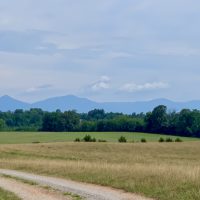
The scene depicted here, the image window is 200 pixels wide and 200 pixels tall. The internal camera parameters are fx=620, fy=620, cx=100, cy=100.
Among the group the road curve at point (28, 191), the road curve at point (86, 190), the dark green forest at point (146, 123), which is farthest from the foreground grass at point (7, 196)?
the dark green forest at point (146, 123)

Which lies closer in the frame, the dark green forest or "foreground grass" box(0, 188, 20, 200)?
"foreground grass" box(0, 188, 20, 200)

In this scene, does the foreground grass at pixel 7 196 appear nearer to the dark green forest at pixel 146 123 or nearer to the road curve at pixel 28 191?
the road curve at pixel 28 191

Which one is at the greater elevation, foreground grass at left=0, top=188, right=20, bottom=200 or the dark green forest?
the dark green forest

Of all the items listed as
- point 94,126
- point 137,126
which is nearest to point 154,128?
point 137,126

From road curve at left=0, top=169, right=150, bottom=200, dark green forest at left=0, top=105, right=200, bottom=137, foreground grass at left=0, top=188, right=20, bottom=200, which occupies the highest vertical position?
dark green forest at left=0, top=105, right=200, bottom=137

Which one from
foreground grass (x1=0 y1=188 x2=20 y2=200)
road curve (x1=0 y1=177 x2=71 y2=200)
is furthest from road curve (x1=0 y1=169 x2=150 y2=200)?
foreground grass (x1=0 y1=188 x2=20 y2=200)

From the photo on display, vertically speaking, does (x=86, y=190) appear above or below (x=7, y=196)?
above

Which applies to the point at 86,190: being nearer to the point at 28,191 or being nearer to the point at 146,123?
the point at 28,191

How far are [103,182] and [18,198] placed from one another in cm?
579

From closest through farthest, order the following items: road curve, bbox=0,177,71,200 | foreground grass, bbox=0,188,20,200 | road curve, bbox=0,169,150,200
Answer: road curve, bbox=0,169,150,200
foreground grass, bbox=0,188,20,200
road curve, bbox=0,177,71,200

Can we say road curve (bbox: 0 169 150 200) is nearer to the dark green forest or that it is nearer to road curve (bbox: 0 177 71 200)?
road curve (bbox: 0 177 71 200)

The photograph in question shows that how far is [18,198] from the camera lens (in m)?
21.2

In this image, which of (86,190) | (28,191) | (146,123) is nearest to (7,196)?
(28,191)

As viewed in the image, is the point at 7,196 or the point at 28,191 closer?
the point at 7,196
